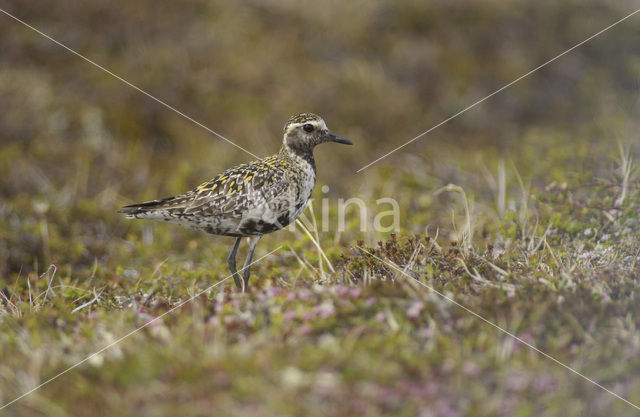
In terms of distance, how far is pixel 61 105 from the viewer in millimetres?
12023

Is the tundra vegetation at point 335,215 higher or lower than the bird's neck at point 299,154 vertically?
lower

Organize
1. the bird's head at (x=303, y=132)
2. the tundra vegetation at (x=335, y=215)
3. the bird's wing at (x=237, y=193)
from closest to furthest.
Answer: the tundra vegetation at (x=335, y=215) < the bird's wing at (x=237, y=193) < the bird's head at (x=303, y=132)

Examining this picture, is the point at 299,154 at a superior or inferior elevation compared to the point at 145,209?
superior

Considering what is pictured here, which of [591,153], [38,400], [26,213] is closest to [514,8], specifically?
[591,153]

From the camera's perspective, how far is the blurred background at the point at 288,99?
963cm

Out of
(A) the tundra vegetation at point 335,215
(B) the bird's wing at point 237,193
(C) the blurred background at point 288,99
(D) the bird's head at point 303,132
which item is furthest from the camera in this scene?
(C) the blurred background at point 288,99

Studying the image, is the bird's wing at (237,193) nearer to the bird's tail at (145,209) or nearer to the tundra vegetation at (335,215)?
the bird's tail at (145,209)

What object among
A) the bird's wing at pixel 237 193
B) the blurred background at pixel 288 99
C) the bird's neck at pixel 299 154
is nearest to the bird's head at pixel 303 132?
the bird's neck at pixel 299 154

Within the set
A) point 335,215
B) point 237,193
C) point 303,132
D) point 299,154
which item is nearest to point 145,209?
point 237,193

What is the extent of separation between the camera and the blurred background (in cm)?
963

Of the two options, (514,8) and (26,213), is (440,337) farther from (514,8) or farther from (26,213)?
(514,8)

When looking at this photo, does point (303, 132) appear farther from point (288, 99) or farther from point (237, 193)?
point (288, 99)

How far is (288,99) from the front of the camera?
13.0 meters

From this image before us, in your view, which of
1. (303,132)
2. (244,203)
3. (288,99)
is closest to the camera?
(244,203)
